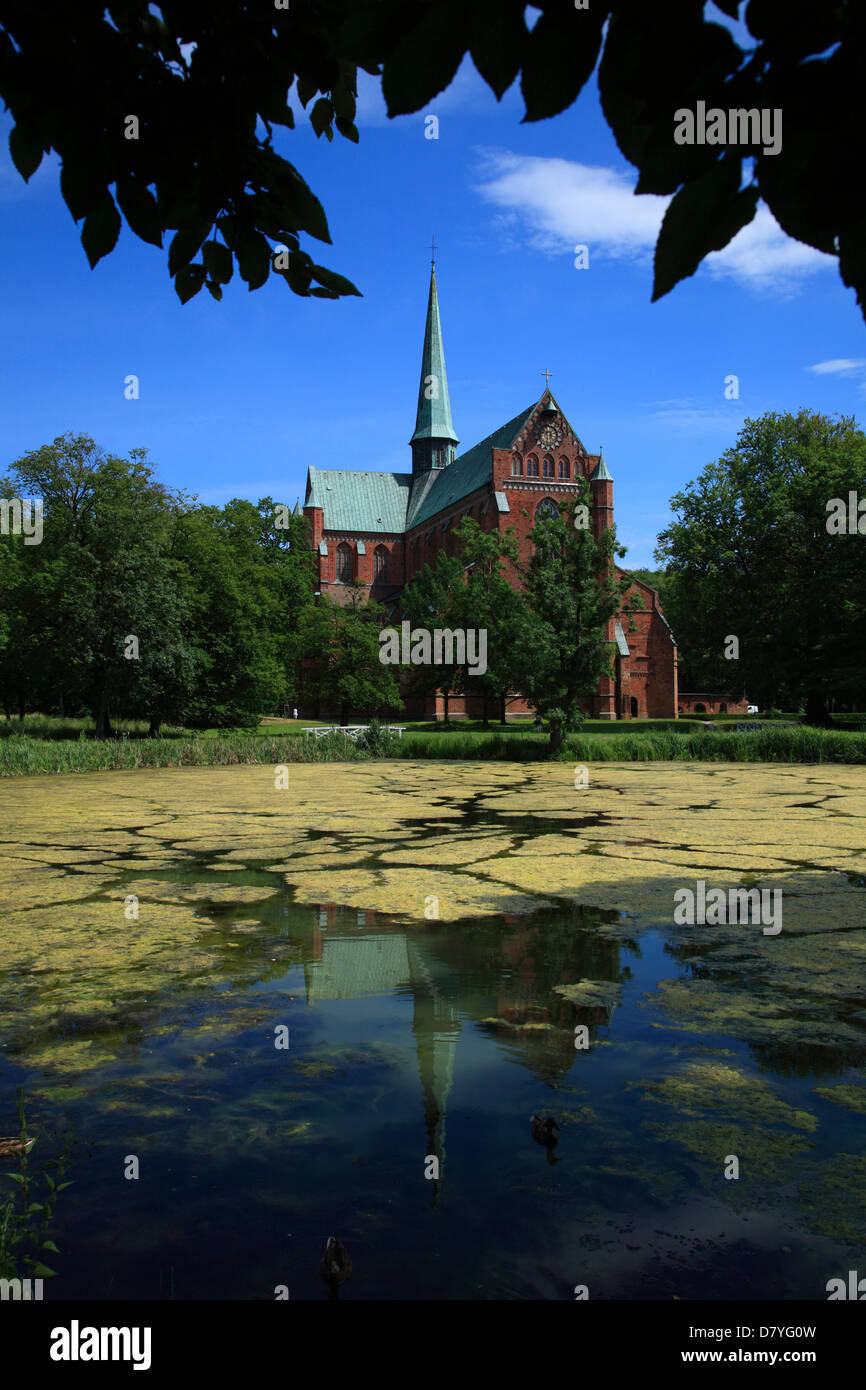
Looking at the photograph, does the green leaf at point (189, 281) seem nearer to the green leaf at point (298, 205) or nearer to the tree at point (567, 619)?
the green leaf at point (298, 205)

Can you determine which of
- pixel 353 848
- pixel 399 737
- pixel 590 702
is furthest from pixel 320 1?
pixel 590 702

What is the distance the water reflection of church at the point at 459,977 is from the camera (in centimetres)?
347

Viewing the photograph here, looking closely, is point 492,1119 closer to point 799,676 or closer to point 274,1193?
point 274,1193

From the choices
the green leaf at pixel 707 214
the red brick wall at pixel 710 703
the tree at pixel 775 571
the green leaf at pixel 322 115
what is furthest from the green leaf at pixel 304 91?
the red brick wall at pixel 710 703

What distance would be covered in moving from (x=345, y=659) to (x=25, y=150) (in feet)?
121

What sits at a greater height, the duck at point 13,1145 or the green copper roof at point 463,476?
the green copper roof at point 463,476

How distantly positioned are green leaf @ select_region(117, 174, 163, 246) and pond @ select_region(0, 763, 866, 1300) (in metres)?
2.58

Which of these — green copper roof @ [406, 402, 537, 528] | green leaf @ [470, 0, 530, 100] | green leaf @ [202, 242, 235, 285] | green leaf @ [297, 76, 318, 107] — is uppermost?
green copper roof @ [406, 402, 537, 528]

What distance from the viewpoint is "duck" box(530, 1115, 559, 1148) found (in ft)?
8.96

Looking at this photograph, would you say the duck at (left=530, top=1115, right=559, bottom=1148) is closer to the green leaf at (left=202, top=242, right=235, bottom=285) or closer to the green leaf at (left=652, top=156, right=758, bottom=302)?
the green leaf at (left=652, top=156, right=758, bottom=302)

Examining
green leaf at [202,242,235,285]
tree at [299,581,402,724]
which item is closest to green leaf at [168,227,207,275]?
green leaf at [202,242,235,285]

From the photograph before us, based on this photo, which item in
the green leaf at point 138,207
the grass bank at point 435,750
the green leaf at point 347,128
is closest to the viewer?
the green leaf at point 138,207

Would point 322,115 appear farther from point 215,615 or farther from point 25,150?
point 215,615

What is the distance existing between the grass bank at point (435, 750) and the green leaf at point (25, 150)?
18444mm
